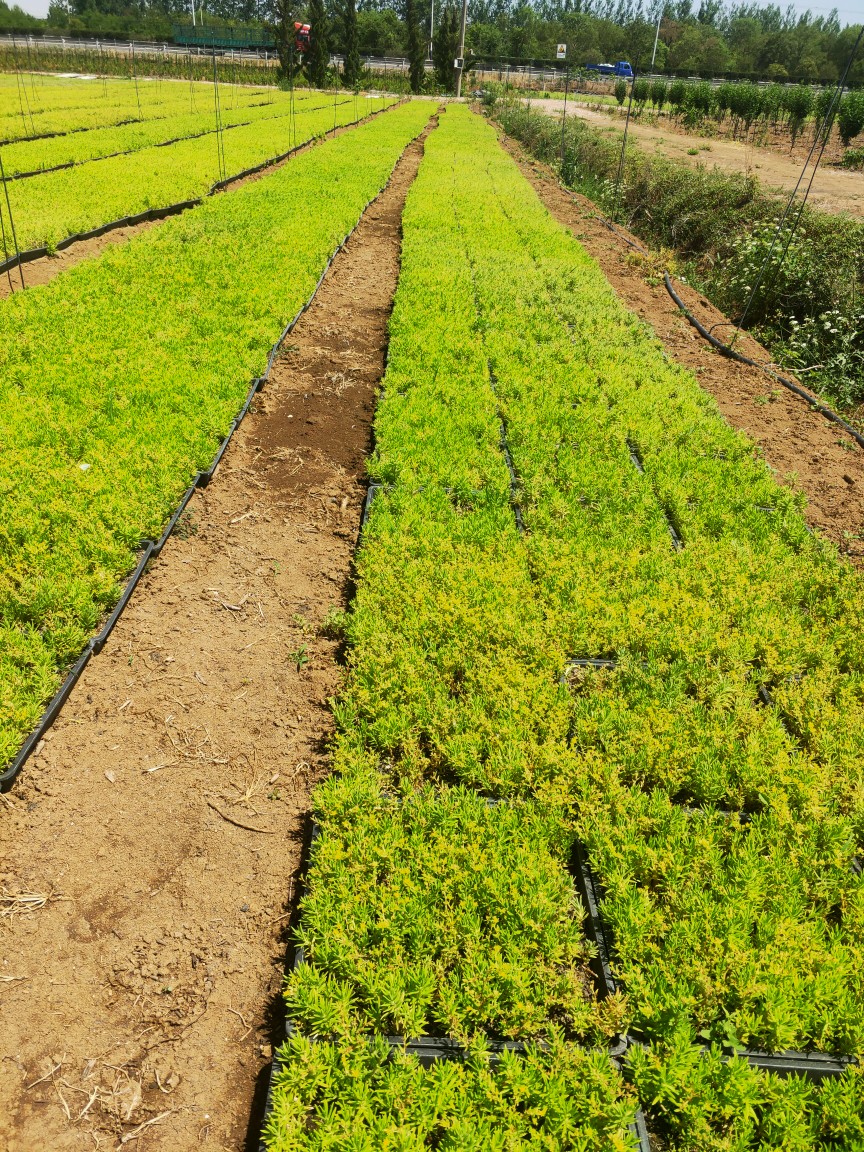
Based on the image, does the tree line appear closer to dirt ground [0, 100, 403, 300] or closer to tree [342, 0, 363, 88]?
tree [342, 0, 363, 88]

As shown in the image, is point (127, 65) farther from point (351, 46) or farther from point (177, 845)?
point (177, 845)

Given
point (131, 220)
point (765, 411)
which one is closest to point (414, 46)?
point (131, 220)

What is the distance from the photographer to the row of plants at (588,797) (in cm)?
238

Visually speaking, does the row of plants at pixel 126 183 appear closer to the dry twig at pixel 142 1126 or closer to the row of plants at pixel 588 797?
the row of plants at pixel 588 797

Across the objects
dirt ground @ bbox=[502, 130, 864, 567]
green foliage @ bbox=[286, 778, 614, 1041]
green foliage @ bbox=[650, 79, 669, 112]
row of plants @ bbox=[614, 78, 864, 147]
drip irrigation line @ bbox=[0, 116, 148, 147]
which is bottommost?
green foliage @ bbox=[286, 778, 614, 1041]

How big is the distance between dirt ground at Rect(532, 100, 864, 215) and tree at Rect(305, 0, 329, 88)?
14277mm

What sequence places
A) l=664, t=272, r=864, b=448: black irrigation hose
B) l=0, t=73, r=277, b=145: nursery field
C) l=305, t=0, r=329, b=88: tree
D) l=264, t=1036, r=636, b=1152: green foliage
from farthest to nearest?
l=305, t=0, r=329, b=88: tree < l=0, t=73, r=277, b=145: nursery field < l=664, t=272, r=864, b=448: black irrigation hose < l=264, t=1036, r=636, b=1152: green foliage

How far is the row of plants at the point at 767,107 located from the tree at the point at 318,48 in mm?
18772

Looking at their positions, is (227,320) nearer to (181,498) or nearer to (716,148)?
(181,498)

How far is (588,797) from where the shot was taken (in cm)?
333

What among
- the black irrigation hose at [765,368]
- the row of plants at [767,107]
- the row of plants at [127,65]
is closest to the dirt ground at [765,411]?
the black irrigation hose at [765,368]

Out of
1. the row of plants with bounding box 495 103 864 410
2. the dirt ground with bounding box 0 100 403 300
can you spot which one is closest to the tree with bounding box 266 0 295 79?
the row of plants with bounding box 495 103 864 410

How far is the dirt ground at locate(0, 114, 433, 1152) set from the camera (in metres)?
2.47

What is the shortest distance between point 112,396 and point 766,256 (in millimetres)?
9416
